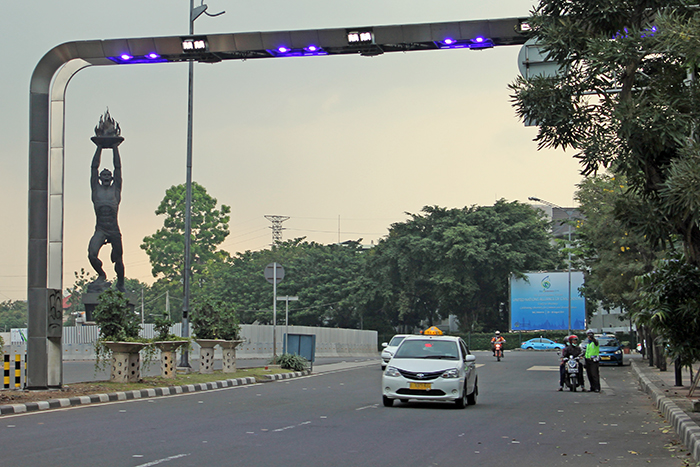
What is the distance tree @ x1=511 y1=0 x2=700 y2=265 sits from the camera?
11.4m

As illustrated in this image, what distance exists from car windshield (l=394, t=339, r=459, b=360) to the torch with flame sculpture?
25173 mm

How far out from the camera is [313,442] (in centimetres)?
1043

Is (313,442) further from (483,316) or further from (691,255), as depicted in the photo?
(483,316)

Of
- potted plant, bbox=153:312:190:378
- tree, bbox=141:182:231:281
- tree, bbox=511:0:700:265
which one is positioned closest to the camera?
tree, bbox=511:0:700:265

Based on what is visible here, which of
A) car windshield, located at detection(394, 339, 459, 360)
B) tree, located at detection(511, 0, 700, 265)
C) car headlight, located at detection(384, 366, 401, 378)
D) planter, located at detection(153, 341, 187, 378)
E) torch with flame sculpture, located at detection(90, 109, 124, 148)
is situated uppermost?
torch with flame sculpture, located at detection(90, 109, 124, 148)

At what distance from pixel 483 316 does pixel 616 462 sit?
62610mm

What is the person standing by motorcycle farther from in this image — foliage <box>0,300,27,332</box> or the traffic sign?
foliage <box>0,300,27,332</box>

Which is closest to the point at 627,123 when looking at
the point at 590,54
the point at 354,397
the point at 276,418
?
the point at 590,54

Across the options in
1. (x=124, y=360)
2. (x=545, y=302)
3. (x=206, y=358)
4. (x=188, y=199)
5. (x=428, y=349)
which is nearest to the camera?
(x=428, y=349)

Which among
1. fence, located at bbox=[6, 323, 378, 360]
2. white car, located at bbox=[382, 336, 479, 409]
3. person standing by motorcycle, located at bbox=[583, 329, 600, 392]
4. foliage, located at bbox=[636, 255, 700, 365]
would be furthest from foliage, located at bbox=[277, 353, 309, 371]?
foliage, located at bbox=[636, 255, 700, 365]

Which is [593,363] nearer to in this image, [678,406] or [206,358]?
[678,406]

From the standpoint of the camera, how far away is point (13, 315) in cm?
11944

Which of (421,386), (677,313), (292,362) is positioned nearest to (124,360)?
(421,386)

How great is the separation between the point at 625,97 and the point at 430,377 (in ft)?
20.8
